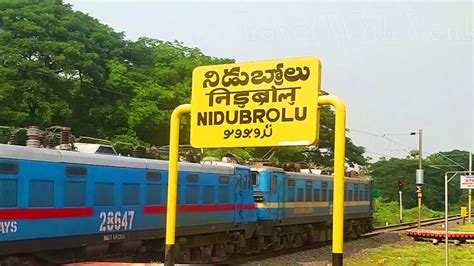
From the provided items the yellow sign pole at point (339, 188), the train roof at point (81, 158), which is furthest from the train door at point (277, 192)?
the yellow sign pole at point (339, 188)

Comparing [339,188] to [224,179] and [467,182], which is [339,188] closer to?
[467,182]

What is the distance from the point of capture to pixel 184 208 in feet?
52.1

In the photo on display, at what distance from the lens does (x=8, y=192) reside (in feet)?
34.7

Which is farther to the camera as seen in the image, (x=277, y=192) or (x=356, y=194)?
(x=356, y=194)

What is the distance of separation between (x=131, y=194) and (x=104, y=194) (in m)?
0.99

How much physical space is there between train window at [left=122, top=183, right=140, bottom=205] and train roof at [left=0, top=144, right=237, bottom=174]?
1.47 ft

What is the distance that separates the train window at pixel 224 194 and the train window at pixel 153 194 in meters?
3.11

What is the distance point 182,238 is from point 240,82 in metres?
10.8

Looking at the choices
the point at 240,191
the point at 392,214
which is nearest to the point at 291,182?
the point at 240,191

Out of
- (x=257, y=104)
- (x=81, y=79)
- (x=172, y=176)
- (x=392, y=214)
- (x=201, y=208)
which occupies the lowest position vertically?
(x=392, y=214)

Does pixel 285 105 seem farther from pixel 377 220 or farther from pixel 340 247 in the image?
pixel 377 220

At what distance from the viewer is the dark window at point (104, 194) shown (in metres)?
12.8

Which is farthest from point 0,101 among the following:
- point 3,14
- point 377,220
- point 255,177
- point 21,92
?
point 377,220

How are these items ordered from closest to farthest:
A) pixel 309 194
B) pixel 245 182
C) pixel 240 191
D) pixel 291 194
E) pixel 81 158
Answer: pixel 81 158
pixel 240 191
pixel 245 182
pixel 291 194
pixel 309 194
